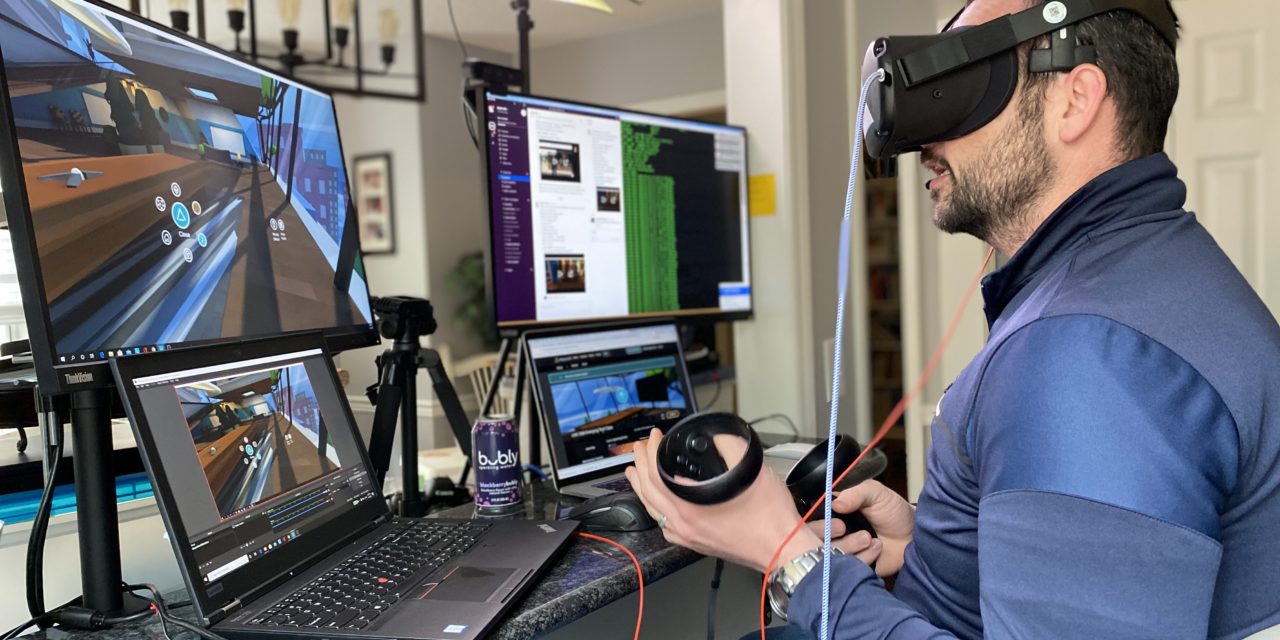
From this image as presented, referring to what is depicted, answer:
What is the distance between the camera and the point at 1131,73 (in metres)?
0.85

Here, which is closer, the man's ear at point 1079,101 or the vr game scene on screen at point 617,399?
the man's ear at point 1079,101

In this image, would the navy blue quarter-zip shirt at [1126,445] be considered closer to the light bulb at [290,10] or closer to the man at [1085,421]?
the man at [1085,421]

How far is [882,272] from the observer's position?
5.83 m

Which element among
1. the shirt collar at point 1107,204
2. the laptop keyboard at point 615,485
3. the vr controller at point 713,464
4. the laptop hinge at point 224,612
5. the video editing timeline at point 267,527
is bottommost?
the laptop keyboard at point 615,485

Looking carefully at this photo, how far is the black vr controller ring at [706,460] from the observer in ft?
2.89

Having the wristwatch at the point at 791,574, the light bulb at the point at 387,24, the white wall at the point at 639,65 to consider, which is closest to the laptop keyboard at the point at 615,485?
the wristwatch at the point at 791,574

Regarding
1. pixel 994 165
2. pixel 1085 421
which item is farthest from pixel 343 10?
pixel 1085 421

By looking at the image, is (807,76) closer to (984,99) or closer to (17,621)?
(984,99)

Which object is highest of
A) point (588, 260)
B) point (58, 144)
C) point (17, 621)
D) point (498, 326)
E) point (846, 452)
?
point (58, 144)

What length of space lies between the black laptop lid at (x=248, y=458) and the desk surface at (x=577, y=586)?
0.12m

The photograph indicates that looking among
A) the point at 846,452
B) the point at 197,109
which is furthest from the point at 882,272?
the point at 197,109

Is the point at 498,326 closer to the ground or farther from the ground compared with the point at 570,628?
farther from the ground

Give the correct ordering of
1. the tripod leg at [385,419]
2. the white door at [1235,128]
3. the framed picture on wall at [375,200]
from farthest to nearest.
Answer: the framed picture on wall at [375,200] → the white door at [1235,128] → the tripod leg at [385,419]

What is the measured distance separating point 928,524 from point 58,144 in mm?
928
